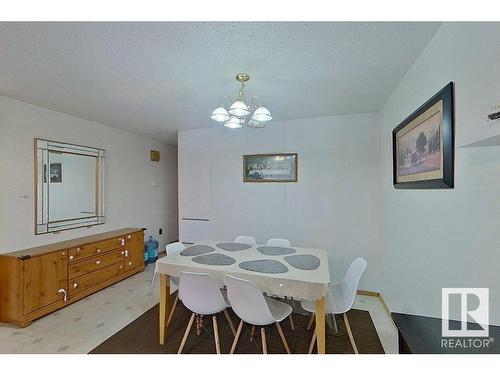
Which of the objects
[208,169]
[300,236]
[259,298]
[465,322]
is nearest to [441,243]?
[465,322]

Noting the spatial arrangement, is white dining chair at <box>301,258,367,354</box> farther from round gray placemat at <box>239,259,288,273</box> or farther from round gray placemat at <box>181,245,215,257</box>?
round gray placemat at <box>181,245,215,257</box>

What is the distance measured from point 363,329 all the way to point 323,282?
45.0 inches

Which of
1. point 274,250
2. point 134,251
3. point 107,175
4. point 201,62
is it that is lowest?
point 134,251

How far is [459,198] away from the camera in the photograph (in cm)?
127

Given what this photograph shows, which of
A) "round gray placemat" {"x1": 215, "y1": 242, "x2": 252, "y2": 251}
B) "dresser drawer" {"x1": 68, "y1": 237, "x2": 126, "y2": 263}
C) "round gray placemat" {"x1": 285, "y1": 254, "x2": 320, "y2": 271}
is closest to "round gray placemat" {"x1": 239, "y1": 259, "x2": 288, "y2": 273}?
"round gray placemat" {"x1": 285, "y1": 254, "x2": 320, "y2": 271}

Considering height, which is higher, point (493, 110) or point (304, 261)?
point (493, 110)

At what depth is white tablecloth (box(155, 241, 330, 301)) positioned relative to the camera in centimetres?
168

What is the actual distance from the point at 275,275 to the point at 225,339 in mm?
898

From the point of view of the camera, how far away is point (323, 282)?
5.46 feet

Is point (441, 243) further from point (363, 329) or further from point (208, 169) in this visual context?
point (208, 169)

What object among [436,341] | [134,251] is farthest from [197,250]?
[436,341]

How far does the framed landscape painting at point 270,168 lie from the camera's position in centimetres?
350

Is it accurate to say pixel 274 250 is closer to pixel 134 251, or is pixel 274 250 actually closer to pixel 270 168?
pixel 270 168

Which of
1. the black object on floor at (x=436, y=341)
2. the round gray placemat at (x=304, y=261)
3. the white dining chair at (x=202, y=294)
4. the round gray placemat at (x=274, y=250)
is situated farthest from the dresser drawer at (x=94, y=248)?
the black object on floor at (x=436, y=341)
